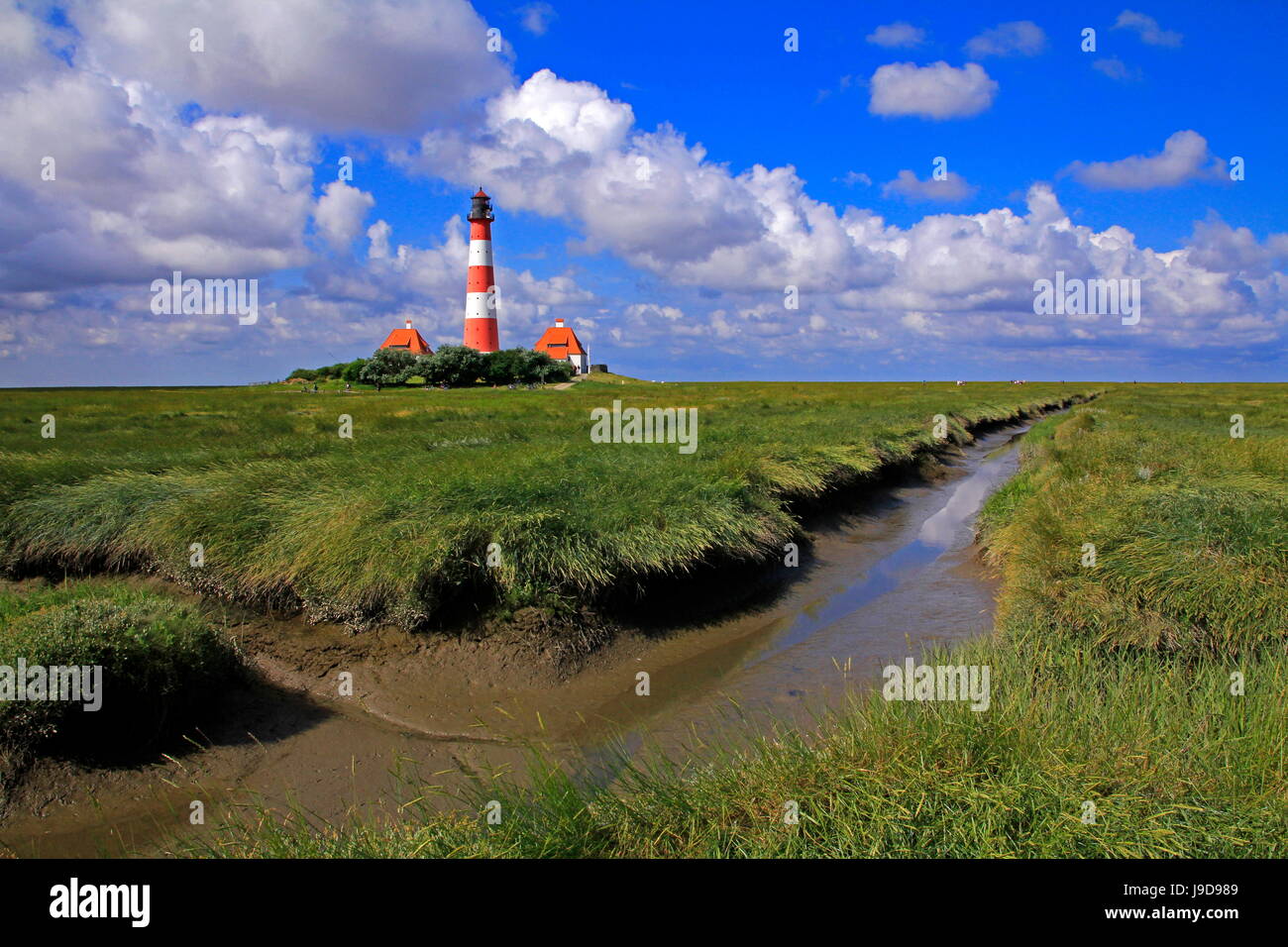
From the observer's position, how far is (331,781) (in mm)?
6672

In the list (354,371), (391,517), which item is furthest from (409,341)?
(391,517)

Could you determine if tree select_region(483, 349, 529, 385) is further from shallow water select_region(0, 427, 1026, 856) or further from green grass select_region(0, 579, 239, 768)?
green grass select_region(0, 579, 239, 768)

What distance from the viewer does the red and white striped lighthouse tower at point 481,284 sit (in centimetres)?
7375

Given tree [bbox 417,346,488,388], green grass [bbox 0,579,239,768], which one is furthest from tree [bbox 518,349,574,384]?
green grass [bbox 0,579,239,768]

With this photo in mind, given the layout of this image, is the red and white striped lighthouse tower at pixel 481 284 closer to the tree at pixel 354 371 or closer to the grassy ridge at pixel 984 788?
the tree at pixel 354 371

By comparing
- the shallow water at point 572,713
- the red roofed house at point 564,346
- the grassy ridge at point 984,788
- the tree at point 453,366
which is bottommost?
the shallow water at point 572,713

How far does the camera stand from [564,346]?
4269 inches

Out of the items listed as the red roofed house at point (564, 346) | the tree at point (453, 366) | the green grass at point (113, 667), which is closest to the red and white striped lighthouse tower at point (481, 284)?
the tree at point (453, 366)

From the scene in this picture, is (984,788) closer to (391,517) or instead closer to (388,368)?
(391,517)

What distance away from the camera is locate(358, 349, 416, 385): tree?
81.6m

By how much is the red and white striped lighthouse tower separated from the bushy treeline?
1.67 meters
